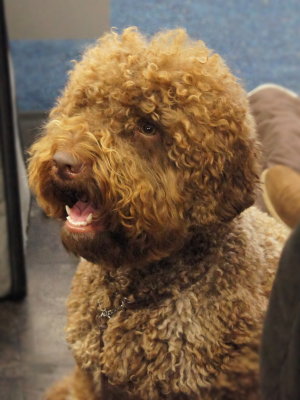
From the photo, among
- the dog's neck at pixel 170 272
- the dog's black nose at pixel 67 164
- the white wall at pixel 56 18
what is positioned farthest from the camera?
the white wall at pixel 56 18

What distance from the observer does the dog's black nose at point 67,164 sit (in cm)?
106

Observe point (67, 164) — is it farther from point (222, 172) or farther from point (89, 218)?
point (222, 172)

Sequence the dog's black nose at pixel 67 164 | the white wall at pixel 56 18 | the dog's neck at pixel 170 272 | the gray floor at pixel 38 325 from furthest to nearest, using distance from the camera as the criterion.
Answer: the white wall at pixel 56 18 < the gray floor at pixel 38 325 < the dog's neck at pixel 170 272 < the dog's black nose at pixel 67 164

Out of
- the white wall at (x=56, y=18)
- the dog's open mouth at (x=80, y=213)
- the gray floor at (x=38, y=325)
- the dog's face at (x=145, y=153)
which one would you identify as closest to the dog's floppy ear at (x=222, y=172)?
the dog's face at (x=145, y=153)

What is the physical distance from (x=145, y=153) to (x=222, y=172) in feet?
0.45

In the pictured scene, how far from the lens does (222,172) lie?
1.16 metres

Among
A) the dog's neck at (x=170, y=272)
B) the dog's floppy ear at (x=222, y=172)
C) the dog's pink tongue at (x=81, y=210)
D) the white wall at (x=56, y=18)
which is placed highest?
the dog's floppy ear at (x=222, y=172)

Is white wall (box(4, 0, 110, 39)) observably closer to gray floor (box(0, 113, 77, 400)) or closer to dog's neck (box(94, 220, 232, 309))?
gray floor (box(0, 113, 77, 400))

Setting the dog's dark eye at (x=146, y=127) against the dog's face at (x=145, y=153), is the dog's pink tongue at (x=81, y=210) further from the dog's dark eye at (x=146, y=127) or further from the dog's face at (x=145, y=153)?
the dog's dark eye at (x=146, y=127)

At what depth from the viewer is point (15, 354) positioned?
6.36ft

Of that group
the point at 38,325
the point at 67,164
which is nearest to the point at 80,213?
the point at 67,164

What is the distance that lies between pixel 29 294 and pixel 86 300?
86cm

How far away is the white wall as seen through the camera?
3.01m

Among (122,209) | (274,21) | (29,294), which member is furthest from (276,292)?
(274,21)
